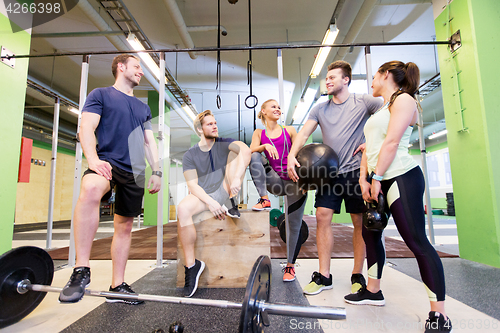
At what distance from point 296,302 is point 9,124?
2.86m

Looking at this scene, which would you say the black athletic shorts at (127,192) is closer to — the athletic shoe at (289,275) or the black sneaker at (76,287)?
the black sneaker at (76,287)

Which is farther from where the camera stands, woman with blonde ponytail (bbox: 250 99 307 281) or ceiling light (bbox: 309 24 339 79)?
ceiling light (bbox: 309 24 339 79)

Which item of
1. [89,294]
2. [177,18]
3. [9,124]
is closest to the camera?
[89,294]

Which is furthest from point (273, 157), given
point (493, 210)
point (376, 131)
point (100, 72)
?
point (100, 72)

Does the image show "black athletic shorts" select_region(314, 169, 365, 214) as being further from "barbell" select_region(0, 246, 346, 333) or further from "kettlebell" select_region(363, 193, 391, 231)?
"barbell" select_region(0, 246, 346, 333)

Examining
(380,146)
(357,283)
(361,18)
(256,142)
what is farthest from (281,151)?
(361,18)

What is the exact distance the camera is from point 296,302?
1.53 m

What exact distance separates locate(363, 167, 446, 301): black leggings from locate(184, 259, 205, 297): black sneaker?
48.3 inches

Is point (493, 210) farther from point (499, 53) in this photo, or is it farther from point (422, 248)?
point (422, 248)

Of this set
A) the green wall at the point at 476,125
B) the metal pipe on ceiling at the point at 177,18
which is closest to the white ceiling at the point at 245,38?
the metal pipe on ceiling at the point at 177,18

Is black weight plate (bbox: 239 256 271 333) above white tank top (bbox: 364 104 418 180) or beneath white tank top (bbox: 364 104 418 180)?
beneath

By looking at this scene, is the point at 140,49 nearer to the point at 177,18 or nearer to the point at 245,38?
the point at 177,18

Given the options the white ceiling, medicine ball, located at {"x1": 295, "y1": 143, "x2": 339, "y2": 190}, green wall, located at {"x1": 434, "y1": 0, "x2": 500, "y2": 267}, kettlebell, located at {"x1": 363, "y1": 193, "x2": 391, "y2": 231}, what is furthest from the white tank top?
the white ceiling

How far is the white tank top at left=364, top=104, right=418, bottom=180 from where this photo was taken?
1.21 meters
